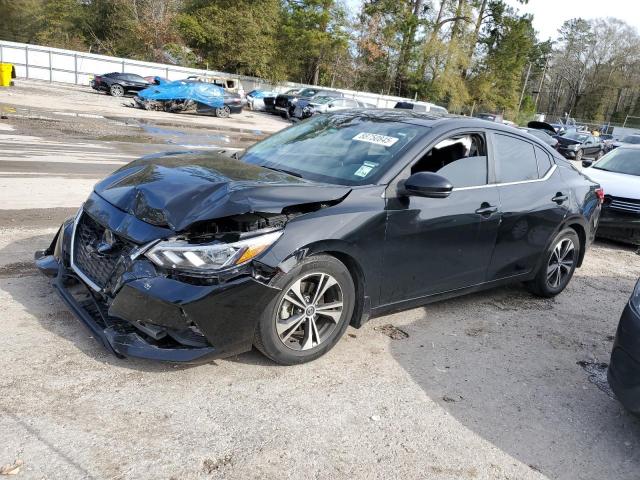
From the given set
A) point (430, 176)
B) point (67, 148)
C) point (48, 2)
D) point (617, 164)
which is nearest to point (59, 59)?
point (48, 2)

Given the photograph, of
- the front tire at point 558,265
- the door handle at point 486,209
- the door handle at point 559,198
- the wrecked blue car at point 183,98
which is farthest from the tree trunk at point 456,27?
the door handle at point 486,209

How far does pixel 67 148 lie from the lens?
11.4 metres

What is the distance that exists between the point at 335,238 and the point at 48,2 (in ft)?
187

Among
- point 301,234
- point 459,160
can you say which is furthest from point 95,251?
point 459,160

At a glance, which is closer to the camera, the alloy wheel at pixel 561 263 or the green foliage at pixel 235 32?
the alloy wheel at pixel 561 263

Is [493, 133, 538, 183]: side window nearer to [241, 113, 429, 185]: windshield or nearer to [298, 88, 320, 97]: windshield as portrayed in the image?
[241, 113, 429, 185]: windshield

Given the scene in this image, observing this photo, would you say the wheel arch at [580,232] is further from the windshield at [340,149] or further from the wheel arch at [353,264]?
the wheel arch at [353,264]

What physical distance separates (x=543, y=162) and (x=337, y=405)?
334cm

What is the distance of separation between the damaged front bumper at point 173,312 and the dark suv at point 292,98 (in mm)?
25041

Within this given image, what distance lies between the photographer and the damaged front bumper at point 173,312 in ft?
9.79

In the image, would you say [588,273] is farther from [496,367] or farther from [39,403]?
[39,403]

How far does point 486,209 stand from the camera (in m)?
4.38

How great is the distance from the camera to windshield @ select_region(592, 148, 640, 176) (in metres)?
9.16

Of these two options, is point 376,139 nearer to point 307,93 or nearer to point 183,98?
point 183,98
